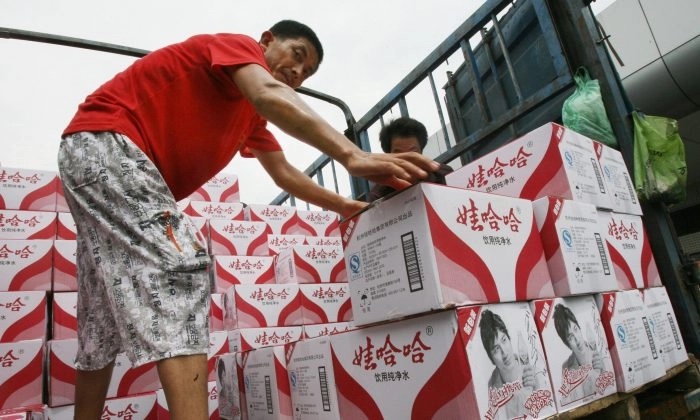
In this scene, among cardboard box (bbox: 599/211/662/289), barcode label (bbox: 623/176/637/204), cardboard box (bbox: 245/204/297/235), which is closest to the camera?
cardboard box (bbox: 599/211/662/289)

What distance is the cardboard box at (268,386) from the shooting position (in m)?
1.49

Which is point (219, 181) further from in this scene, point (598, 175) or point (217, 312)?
point (598, 175)

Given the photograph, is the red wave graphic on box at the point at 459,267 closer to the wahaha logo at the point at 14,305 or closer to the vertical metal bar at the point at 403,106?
the wahaha logo at the point at 14,305

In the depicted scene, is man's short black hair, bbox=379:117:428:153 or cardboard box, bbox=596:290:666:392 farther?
man's short black hair, bbox=379:117:428:153

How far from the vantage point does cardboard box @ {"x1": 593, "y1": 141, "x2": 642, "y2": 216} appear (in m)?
1.56

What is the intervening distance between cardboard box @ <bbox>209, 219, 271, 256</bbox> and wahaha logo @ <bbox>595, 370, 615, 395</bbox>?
2.19 meters

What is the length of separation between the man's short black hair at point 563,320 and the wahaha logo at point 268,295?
5.27ft

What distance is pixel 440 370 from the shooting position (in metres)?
0.92

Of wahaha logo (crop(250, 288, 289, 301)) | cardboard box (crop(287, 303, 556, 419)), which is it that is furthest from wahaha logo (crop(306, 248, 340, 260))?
cardboard box (crop(287, 303, 556, 419))

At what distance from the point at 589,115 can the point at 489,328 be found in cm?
126

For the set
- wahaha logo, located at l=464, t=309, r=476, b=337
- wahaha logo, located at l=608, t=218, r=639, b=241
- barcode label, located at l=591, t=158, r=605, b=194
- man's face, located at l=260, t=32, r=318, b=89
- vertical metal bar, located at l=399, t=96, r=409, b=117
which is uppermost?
vertical metal bar, located at l=399, t=96, r=409, b=117

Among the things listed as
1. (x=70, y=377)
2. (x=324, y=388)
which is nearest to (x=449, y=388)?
(x=324, y=388)

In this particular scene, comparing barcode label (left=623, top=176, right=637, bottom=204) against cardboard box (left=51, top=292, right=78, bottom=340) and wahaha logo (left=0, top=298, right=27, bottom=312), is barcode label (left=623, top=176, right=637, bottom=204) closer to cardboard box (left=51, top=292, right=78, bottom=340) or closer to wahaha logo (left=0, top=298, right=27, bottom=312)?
cardboard box (left=51, top=292, right=78, bottom=340)

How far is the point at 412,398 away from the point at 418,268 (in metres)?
0.28
